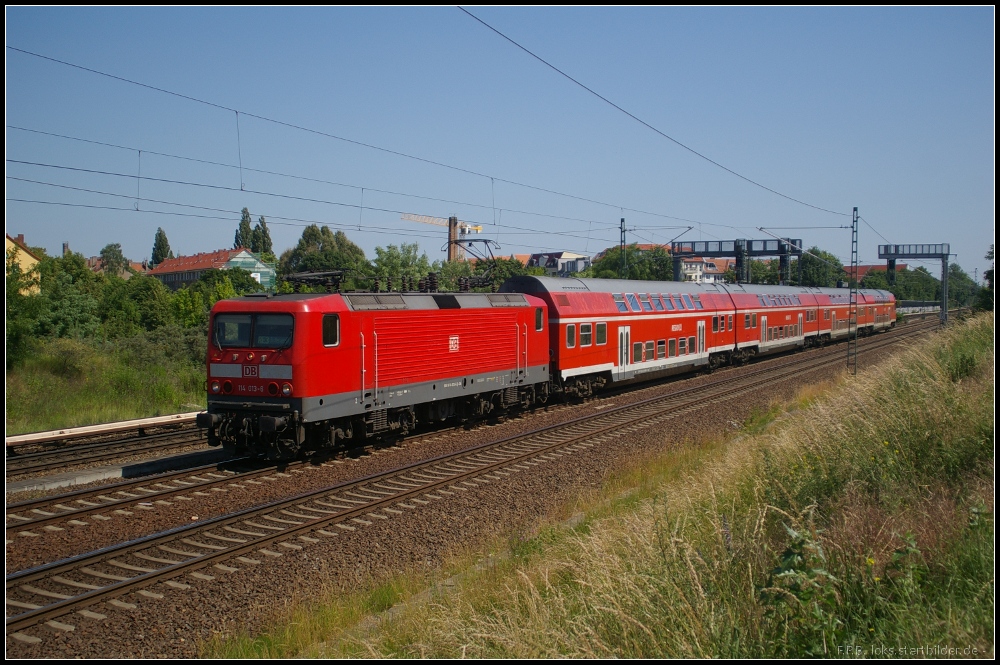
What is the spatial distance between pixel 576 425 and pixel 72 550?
38.7 feet

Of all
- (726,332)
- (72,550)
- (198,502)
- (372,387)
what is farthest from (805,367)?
(72,550)

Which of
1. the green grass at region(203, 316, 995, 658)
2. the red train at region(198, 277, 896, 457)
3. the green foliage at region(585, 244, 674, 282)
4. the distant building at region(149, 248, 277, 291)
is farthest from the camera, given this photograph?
the distant building at region(149, 248, 277, 291)

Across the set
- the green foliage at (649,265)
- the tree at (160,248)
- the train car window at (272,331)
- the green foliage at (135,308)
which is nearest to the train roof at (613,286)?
the train car window at (272,331)

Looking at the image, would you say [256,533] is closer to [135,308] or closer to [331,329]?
[331,329]

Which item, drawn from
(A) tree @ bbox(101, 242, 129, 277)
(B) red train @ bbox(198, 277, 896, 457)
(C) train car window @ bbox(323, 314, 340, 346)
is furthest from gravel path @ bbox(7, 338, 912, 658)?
(A) tree @ bbox(101, 242, 129, 277)

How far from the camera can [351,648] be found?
627 centimetres

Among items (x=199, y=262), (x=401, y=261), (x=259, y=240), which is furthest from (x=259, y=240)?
(x=401, y=261)

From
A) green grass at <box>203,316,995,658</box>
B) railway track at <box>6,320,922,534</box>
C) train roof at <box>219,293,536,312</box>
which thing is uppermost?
train roof at <box>219,293,536,312</box>

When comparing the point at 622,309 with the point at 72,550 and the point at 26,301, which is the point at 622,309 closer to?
the point at 72,550

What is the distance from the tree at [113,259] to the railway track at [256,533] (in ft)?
398

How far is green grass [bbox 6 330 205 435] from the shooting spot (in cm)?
1895

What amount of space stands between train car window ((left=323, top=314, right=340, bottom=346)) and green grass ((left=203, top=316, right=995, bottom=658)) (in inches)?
235

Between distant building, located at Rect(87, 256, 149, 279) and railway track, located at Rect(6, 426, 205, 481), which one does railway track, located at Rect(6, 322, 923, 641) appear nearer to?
railway track, located at Rect(6, 426, 205, 481)

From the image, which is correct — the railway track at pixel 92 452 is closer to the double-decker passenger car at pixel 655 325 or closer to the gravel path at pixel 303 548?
the gravel path at pixel 303 548
